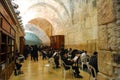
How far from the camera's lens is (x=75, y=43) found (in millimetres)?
17531

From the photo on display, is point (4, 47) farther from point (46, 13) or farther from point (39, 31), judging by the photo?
point (39, 31)

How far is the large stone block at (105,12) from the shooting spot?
100 inches

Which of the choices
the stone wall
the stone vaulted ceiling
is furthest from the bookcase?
the stone vaulted ceiling

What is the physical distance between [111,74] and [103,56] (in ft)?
1.14

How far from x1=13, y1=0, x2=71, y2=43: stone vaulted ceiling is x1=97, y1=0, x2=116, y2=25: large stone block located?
13998 mm

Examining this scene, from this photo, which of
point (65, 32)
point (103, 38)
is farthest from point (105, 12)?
point (65, 32)

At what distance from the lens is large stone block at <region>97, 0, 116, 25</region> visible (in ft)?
8.33

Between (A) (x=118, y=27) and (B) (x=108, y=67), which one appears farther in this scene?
(B) (x=108, y=67)

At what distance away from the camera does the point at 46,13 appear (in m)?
26.4

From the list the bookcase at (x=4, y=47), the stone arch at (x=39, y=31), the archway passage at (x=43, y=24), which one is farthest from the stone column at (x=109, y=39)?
the stone arch at (x=39, y=31)

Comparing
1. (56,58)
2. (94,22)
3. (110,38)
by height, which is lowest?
(56,58)

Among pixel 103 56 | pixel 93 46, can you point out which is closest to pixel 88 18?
pixel 93 46

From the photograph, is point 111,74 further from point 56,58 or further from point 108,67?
point 56,58

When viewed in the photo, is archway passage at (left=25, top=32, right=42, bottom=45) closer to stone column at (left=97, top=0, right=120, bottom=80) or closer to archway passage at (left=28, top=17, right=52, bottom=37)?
archway passage at (left=28, top=17, right=52, bottom=37)
